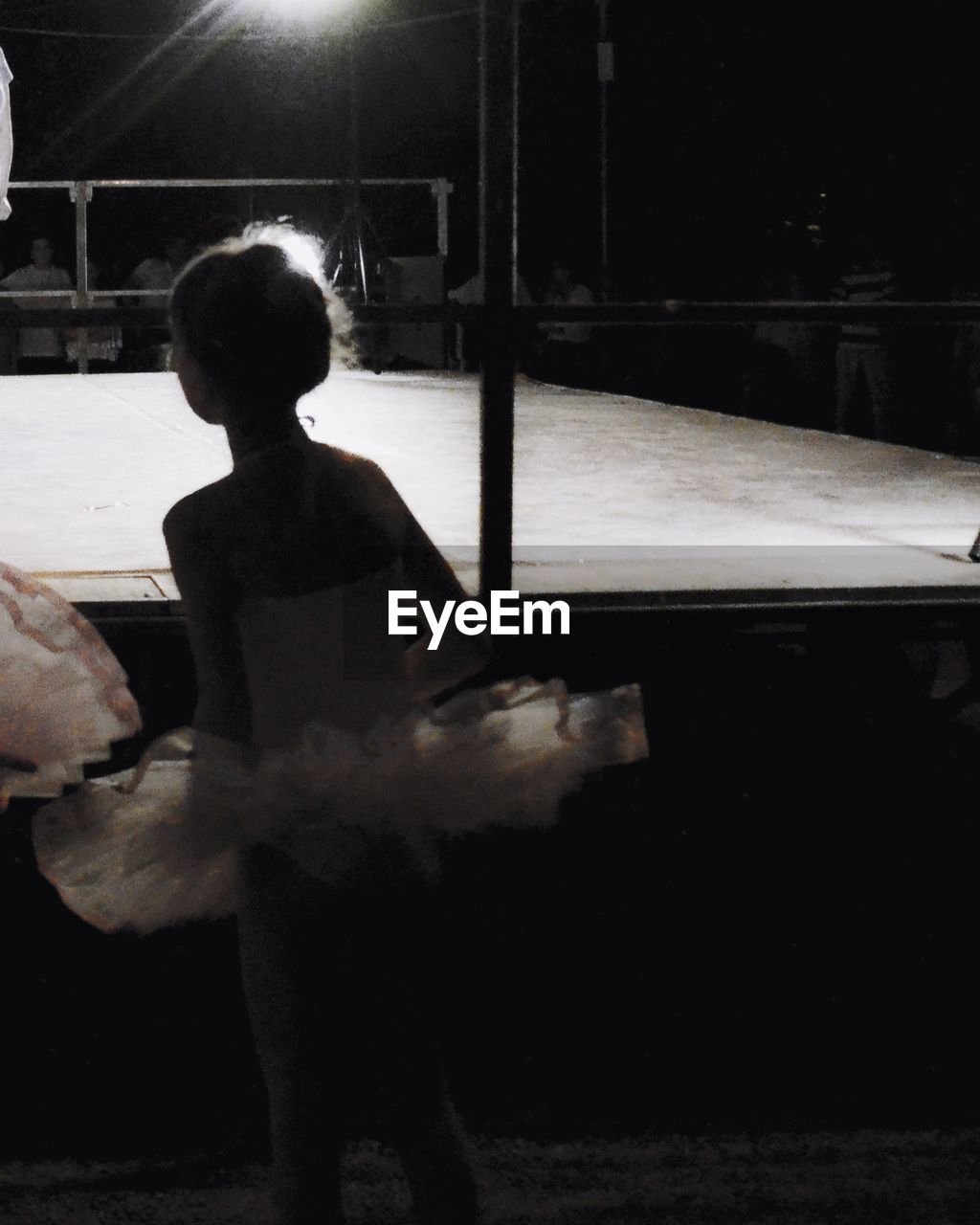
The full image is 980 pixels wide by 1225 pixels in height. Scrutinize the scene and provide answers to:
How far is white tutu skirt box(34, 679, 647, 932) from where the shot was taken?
65.8 inches

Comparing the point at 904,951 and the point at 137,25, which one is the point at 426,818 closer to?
the point at 904,951

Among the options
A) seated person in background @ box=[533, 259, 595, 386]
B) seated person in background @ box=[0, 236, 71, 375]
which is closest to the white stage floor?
seated person in background @ box=[0, 236, 71, 375]

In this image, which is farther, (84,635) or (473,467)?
(473,467)

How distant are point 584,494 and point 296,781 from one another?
9.47ft

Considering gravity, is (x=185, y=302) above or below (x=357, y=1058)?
above

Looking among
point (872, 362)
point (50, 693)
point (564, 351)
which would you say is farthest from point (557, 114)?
point (50, 693)

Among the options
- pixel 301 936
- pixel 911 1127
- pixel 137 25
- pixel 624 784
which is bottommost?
pixel 911 1127

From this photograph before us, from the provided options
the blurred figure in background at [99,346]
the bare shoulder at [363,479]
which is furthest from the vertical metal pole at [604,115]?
the bare shoulder at [363,479]

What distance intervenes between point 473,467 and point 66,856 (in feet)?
11.6

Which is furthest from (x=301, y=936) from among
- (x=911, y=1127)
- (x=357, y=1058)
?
(x=911, y=1127)

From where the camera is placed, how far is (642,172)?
531 inches

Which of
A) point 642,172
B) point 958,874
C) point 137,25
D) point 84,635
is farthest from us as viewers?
point 642,172

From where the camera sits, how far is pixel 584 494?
14.7 ft

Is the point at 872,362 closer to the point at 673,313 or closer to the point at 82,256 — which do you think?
the point at 82,256
